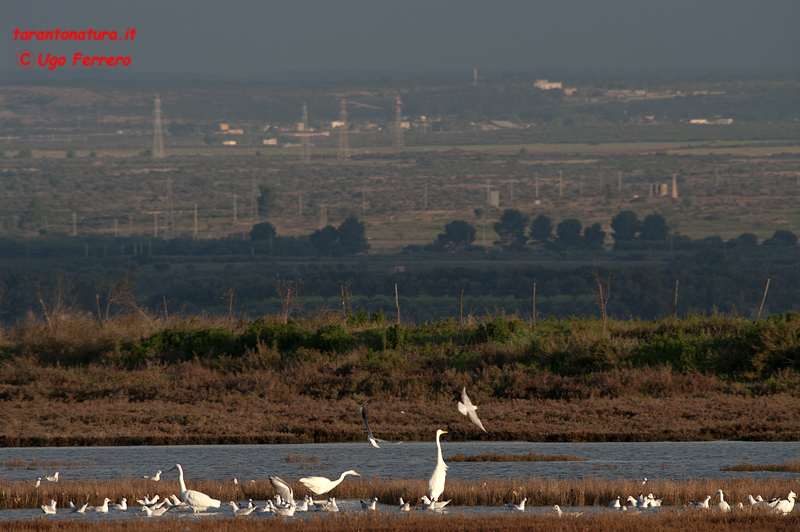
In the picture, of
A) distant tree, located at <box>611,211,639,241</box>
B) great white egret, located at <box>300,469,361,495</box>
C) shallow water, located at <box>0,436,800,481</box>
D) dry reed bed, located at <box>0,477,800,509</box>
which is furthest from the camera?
distant tree, located at <box>611,211,639,241</box>

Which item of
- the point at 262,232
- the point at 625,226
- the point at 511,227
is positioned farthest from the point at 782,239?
the point at 262,232

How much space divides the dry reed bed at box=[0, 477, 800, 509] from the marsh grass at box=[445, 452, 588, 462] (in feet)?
8.46

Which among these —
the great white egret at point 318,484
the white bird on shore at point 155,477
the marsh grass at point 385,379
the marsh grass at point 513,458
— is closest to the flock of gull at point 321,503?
the great white egret at point 318,484

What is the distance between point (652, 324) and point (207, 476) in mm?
16661

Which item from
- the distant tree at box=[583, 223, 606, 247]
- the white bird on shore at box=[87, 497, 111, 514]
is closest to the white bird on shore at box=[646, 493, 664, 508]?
the white bird on shore at box=[87, 497, 111, 514]

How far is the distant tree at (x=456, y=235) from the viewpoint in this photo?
180 meters

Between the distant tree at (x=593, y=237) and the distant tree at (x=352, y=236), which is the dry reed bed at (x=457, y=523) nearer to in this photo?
the distant tree at (x=352, y=236)

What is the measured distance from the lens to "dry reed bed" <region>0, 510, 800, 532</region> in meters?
10.5

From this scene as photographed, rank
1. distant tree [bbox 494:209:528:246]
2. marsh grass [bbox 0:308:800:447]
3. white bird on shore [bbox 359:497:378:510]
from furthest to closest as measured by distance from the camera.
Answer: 1. distant tree [bbox 494:209:528:246]
2. marsh grass [bbox 0:308:800:447]
3. white bird on shore [bbox 359:497:378:510]

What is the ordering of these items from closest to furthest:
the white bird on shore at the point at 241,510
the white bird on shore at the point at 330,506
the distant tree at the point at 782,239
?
1. the white bird on shore at the point at 241,510
2. the white bird on shore at the point at 330,506
3. the distant tree at the point at 782,239

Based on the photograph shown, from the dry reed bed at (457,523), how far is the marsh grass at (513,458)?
4.60 metres

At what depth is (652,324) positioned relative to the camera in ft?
92.1

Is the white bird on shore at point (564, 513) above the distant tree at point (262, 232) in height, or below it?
above

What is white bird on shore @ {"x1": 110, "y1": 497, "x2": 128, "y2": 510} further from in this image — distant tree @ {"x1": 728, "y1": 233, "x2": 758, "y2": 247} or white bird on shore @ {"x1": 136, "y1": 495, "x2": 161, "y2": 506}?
distant tree @ {"x1": 728, "y1": 233, "x2": 758, "y2": 247}
